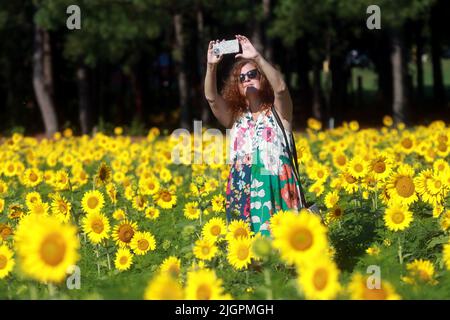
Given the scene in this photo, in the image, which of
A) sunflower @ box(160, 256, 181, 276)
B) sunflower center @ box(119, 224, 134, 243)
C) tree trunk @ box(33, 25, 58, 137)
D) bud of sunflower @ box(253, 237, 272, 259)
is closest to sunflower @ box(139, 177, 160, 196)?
sunflower center @ box(119, 224, 134, 243)

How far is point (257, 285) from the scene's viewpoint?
4.88 meters

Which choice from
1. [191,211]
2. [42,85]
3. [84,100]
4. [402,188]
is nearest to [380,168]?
[402,188]

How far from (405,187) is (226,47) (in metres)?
1.62

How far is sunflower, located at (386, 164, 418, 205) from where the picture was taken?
5.61 metres

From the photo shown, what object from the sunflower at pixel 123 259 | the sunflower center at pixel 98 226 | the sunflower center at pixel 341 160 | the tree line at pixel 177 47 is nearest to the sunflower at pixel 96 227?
the sunflower center at pixel 98 226

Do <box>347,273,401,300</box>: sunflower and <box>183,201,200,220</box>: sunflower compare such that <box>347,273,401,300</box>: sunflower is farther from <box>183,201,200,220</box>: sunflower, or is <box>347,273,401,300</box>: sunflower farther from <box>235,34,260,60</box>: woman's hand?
<box>183,201,200,220</box>: sunflower

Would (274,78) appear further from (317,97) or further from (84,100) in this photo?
(317,97)

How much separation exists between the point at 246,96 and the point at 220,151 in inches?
209

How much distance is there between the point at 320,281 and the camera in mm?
3512

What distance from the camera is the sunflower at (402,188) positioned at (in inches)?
221

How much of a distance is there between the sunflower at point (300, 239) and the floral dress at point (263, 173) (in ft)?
5.64

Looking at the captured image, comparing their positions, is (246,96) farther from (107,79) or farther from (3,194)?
(107,79)

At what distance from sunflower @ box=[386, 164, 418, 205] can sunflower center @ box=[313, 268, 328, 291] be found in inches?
87.9
